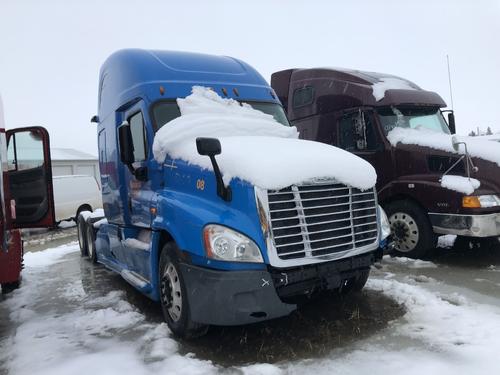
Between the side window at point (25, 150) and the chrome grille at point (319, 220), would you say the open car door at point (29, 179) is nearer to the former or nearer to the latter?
the side window at point (25, 150)

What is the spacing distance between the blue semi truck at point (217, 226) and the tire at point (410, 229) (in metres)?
2.36

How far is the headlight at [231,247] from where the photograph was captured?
3.81 m

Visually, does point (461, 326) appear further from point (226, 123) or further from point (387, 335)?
point (226, 123)

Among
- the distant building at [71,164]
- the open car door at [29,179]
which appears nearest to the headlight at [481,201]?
the open car door at [29,179]

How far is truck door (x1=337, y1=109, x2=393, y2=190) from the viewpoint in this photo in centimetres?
771

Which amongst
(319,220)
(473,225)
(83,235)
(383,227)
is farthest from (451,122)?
(83,235)

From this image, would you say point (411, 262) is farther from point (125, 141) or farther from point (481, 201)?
point (125, 141)

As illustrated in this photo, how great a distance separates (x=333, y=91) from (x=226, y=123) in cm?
394

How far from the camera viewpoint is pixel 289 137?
5.60 metres

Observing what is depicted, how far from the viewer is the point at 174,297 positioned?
438 cm

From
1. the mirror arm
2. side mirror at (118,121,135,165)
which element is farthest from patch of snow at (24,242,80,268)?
the mirror arm

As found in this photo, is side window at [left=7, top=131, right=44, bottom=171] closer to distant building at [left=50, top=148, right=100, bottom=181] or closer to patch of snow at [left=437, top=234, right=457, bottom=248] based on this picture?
patch of snow at [left=437, top=234, right=457, bottom=248]

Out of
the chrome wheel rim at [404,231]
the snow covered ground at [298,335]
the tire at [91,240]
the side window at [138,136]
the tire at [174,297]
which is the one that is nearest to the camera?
the snow covered ground at [298,335]

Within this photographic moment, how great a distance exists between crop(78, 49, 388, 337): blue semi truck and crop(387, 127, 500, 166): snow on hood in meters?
2.70
